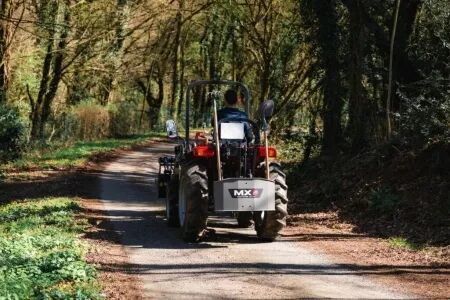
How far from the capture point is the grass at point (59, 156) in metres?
21.0

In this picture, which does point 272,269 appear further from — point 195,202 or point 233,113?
point 233,113

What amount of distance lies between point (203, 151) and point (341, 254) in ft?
8.27

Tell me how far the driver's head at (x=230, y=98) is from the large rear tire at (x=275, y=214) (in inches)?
44.3

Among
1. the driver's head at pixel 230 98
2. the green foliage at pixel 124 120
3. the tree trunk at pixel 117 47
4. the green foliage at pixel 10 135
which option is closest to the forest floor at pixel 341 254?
the driver's head at pixel 230 98

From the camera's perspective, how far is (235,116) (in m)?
9.98

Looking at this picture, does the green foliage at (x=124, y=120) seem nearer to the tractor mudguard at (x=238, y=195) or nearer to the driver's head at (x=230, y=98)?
the driver's head at (x=230, y=98)

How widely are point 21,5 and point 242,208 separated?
19.3 meters

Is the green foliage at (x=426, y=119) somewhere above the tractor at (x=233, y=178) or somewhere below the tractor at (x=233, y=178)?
above

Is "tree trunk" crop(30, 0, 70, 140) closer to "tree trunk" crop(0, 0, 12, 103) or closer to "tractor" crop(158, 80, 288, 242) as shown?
"tree trunk" crop(0, 0, 12, 103)

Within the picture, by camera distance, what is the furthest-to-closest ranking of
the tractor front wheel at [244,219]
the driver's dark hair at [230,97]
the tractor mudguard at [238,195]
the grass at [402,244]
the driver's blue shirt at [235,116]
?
the tractor front wheel at [244,219] < the driver's dark hair at [230,97] < the driver's blue shirt at [235,116] < the grass at [402,244] < the tractor mudguard at [238,195]

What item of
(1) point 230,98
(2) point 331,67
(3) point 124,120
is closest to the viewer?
(1) point 230,98

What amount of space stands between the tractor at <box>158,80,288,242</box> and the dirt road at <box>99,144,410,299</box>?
1.36 feet

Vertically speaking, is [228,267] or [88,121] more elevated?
[88,121]

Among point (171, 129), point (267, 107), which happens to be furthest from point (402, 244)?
point (171, 129)
